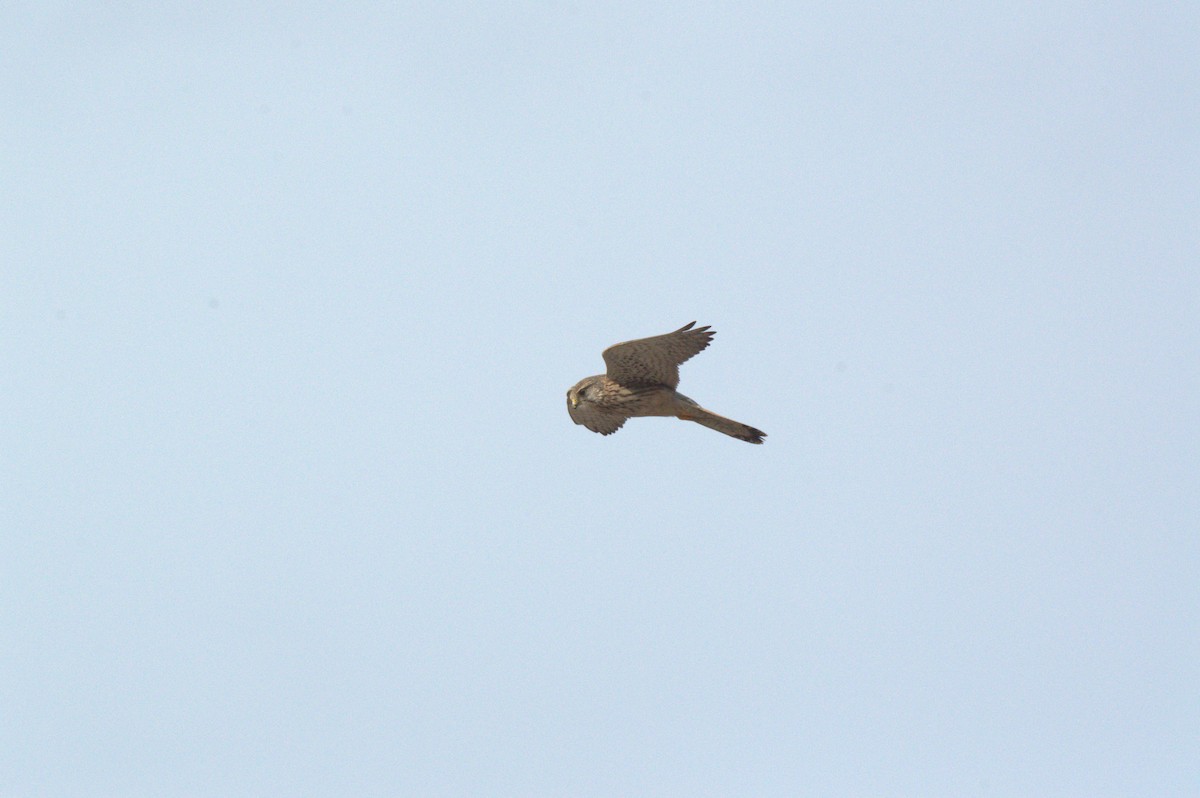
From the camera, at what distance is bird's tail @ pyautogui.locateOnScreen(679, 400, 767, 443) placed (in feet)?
91.0

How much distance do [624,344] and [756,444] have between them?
9.93 feet

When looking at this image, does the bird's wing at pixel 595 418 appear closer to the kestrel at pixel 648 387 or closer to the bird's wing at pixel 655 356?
the kestrel at pixel 648 387

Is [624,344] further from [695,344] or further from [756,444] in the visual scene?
[756,444]

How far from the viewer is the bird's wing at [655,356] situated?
26547 millimetres

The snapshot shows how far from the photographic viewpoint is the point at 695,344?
87.7 ft

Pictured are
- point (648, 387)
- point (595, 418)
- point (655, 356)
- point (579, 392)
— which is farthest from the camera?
point (595, 418)

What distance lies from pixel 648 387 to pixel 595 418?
174 centimetres

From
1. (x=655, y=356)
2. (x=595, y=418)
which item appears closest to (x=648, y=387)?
(x=655, y=356)

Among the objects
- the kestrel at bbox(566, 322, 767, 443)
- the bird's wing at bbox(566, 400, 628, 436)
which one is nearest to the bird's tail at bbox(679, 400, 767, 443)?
the kestrel at bbox(566, 322, 767, 443)

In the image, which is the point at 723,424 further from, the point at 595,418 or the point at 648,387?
the point at 595,418

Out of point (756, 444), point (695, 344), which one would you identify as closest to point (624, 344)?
point (695, 344)

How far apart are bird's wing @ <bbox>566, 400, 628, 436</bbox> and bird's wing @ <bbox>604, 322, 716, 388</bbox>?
0.96 meters

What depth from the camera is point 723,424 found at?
2795 cm

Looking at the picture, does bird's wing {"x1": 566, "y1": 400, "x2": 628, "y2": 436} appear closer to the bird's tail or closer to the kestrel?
the kestrel
